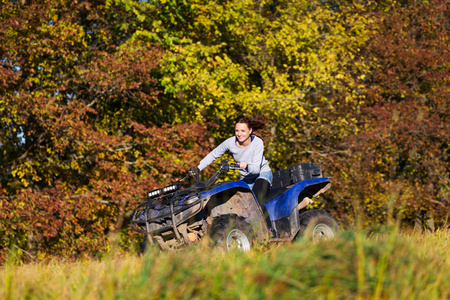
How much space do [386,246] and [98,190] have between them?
10052mm

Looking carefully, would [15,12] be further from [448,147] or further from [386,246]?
[448,147]

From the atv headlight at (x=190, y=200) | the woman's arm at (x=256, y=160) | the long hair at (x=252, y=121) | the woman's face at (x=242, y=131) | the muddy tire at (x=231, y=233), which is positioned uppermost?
the long hair at (x=252, y=121)

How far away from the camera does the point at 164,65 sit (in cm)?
1384

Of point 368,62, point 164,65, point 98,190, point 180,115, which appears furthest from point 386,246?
point 368,62

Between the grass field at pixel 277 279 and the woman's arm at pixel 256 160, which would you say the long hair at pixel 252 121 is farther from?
the grass field at pixel 277 279

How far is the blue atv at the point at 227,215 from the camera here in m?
5.56

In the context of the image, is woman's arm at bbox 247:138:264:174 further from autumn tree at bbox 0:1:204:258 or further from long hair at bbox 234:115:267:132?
autumn tree at bbox 0:1:204:258

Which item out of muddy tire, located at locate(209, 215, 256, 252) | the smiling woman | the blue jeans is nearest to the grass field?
muddy tire, located at locate(209, 215, 256, 252)

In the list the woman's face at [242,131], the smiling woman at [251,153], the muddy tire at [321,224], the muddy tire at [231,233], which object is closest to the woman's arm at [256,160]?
the smiling woman at [251,153]

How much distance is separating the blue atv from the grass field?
64.6 inches

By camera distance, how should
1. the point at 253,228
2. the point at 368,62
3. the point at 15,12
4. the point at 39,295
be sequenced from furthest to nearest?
the point at 368,62, the point at 15,12, the point at 253,228, the point at 39,295

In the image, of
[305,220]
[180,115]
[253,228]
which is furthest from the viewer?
[180,115]

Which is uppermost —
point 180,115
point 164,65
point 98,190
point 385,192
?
point 164,65

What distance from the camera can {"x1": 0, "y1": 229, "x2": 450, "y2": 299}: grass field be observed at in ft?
9.61
